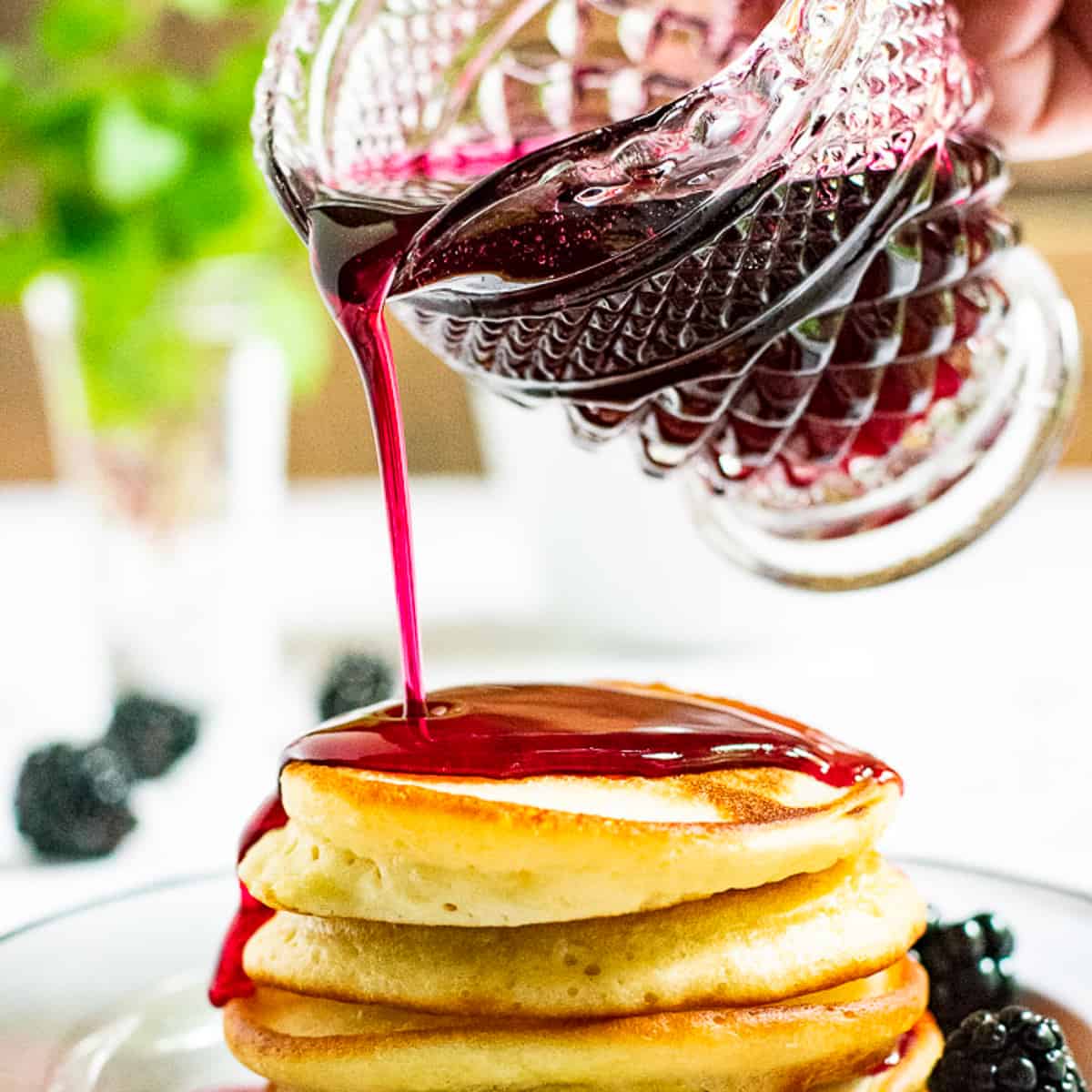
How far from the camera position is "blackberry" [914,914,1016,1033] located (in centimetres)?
113

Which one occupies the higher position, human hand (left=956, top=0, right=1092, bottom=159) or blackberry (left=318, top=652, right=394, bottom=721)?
human hand (left=956, top=0, right=1092, bottom=159)

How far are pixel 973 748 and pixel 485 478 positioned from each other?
221cm

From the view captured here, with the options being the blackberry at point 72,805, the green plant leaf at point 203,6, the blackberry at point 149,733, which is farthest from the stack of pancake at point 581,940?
the green plant leaf at point 203,6

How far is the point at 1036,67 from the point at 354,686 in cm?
94

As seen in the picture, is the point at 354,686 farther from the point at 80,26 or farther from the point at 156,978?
the point at 80,26

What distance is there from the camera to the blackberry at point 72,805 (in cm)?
159

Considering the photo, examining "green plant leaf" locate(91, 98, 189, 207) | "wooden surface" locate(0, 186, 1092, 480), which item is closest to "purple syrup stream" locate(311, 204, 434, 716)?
"green plant leaf" locate(91, 98, 189, 207)

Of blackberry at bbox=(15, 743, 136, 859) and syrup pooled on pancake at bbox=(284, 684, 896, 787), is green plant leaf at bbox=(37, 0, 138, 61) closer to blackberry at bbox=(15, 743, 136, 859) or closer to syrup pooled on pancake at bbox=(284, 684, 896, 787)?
blackberry at bbox=(15, 743, 136, 859)

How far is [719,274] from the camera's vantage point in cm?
109

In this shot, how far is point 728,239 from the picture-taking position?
1065 millimetres

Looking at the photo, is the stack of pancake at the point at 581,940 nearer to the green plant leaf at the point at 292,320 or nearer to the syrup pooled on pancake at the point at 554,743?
the syrup pooled on pancake at the point at 554,743

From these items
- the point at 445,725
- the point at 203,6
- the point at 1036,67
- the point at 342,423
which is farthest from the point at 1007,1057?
the point at 342,423

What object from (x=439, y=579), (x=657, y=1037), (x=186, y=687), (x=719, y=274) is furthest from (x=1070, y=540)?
(x=657, y=1037)

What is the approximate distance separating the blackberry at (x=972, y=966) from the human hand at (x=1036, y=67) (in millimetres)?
642
